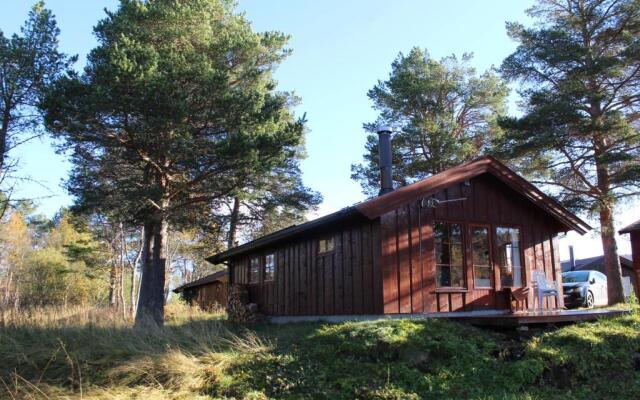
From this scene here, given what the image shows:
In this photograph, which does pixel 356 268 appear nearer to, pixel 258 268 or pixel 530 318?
pixel 530 318

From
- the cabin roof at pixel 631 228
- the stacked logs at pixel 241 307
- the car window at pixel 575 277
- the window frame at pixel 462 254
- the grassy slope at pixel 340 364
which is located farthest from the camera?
the cabin roof at pixel 631 228

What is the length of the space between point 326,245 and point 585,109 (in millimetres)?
10059

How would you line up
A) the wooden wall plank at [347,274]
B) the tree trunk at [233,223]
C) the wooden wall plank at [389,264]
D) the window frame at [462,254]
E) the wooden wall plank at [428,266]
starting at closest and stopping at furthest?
1. the wooden wall plank at [389,264]
2. the wooden wall plank at [428,266]
3. the window frame at [462,254]
4. the wooden wall plank at [347,274]
5. the tree trunk at [233,223]

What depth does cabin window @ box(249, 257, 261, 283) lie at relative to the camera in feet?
51.9

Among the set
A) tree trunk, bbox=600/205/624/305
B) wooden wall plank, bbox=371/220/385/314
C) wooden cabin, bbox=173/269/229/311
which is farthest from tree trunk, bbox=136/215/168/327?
tree trunk, bbox=600/205/624/305

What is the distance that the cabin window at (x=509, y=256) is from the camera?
11820mm

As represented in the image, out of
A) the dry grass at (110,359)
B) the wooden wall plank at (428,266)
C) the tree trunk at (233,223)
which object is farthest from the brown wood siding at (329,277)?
the tree trunk at (233,223)

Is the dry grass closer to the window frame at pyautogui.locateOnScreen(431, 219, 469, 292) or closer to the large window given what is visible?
the window frame at pyautogui.locateOnScreen(431, 219, 469, 292)

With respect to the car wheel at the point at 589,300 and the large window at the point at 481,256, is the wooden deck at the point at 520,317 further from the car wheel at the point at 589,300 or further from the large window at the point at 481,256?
the car wheel at the point at 589,300

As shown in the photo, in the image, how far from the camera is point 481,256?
37.8 ft

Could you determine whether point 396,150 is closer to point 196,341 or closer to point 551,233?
point 551,233

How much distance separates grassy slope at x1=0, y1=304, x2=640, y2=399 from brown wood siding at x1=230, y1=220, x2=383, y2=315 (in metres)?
2.08

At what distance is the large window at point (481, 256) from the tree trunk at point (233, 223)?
477 inches

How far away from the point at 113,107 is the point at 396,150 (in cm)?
1326
